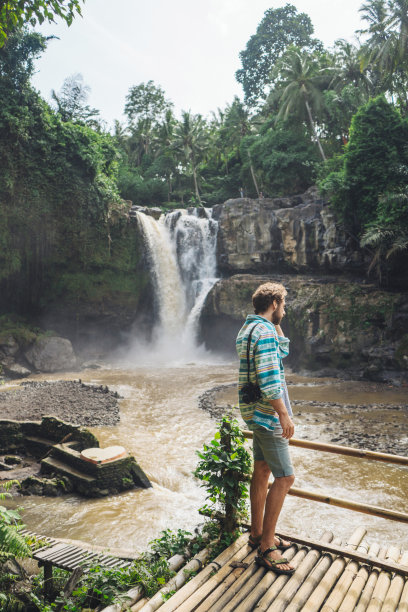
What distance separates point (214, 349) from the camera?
23.0m

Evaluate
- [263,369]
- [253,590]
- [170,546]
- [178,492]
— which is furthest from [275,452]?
[178,492]

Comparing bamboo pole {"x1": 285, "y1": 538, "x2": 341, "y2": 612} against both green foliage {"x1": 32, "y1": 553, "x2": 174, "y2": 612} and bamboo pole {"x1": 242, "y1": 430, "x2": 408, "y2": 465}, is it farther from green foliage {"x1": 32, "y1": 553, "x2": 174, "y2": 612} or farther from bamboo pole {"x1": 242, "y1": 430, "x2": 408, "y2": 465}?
green foliage {"x1": 32, "y1": 553, "x2": 174, "y2": 612}

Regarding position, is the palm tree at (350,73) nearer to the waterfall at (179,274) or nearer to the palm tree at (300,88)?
the palm tree at (300,88)

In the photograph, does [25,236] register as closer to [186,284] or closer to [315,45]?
[186,284]

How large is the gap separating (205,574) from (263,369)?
4.98ft

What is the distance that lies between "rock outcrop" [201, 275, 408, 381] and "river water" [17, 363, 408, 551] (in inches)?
123

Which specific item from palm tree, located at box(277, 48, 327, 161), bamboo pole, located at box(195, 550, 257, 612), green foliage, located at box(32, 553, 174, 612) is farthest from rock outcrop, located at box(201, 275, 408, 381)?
palm tree, located at box(277, 48, 327, 161)

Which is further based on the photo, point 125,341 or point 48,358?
point 125,341

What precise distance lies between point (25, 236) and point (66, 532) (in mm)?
17758

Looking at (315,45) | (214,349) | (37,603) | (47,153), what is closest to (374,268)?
(214,349)

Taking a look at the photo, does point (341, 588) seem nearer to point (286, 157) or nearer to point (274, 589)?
point (274, 589)

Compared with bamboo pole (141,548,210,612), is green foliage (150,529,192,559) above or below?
below

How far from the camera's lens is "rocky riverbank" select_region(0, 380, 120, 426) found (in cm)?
1044

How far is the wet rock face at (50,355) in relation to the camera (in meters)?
18.9
